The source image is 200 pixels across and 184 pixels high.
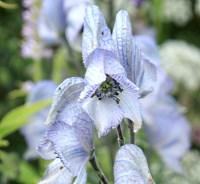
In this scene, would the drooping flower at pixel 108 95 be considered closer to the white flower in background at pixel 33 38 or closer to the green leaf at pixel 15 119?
the green leaf at pixel 15 119

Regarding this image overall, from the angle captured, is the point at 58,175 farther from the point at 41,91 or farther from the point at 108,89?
the point at 41,91

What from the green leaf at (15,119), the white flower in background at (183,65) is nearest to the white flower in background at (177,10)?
the white flower in background at (183,65)

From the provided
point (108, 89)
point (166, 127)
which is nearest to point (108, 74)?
point (108, 89)

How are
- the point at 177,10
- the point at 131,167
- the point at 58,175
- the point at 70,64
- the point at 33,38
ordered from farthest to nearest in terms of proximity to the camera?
1. the point at 177,10
2. the point at 70,64
3. the point at 33,38
4. the point at 58,175
5. the point at 131,167

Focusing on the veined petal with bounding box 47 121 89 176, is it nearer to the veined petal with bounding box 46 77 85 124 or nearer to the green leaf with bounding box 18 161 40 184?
the veined petal with bounding box 46 77 85 124

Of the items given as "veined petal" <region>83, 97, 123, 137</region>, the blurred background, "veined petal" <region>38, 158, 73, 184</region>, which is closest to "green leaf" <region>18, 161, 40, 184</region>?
the blurred background
